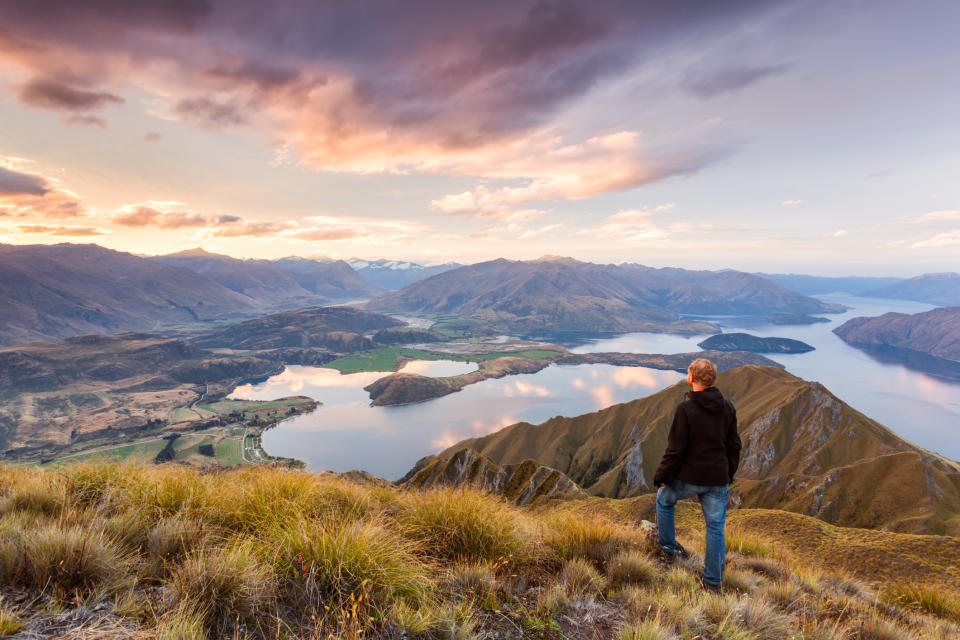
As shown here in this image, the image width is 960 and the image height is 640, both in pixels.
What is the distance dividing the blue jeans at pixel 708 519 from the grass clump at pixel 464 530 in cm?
266

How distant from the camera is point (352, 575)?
388cm

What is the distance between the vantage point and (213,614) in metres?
3.41

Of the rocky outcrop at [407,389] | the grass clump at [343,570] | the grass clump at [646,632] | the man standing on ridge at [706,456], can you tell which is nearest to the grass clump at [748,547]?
the man standing on ridge at [706,456]

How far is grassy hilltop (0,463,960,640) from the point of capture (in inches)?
135

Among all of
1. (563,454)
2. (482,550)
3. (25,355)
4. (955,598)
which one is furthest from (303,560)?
(25,355)

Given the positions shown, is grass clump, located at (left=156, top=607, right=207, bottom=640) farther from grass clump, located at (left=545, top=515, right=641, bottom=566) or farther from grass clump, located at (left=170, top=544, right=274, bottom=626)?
grass clump, located at (left=545, top=515, right=641, bottom=566)

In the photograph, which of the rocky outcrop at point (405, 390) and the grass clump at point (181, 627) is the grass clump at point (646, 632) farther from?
the rocky outcrop at point (405, 390)

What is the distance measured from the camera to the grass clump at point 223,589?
3.40m

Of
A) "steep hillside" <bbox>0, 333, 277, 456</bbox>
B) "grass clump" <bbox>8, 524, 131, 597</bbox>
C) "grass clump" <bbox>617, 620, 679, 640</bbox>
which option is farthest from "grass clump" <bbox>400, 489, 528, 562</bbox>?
"steep hillside" <bbox>0, 333, 277, 456</bbox>

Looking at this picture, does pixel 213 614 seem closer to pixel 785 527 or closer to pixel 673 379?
pixel 785 527

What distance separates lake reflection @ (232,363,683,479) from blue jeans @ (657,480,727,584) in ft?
311

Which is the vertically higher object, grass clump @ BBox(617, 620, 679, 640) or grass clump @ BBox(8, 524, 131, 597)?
grass clump @ BBox(8, 524, 131, 597)

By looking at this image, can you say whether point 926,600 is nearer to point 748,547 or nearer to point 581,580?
point 748,547

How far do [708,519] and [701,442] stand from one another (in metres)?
1.20
